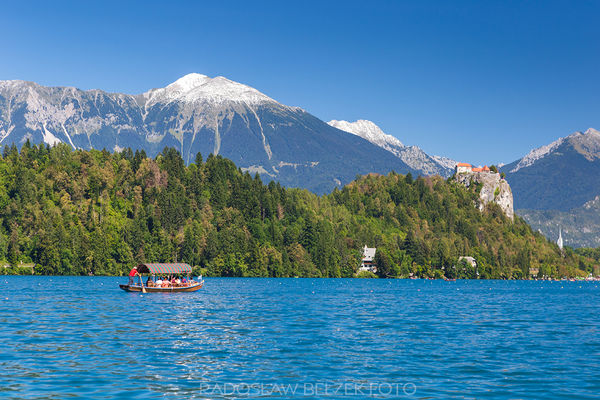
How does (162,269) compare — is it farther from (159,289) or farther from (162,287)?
(159,289)

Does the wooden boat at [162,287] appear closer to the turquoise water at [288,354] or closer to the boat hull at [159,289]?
the boat hull at [159,289]

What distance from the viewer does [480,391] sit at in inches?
1576

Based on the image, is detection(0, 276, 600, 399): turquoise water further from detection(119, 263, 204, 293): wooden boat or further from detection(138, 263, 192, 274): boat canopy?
detection(138, 263, 192, 274): boat canopy

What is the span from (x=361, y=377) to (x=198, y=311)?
50.7m

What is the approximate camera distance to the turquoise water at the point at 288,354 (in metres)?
40.0

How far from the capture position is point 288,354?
52.9 metres

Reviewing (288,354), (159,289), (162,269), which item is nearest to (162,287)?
(159,289)

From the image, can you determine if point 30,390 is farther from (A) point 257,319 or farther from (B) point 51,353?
(A) point 257,319

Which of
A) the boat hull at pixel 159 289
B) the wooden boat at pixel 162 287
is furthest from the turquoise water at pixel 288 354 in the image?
the wooden boat at pixel 162 287

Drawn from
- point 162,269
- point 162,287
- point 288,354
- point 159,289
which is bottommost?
point 288,354

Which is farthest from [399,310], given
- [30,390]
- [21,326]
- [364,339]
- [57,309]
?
[30,390]

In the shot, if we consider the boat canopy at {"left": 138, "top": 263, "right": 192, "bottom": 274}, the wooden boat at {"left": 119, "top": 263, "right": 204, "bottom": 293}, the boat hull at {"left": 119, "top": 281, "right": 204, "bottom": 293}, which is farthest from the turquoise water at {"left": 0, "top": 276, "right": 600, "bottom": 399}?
the boat canopy at {"left": 138, "top": 263, "right": 192, "bottom": 274}

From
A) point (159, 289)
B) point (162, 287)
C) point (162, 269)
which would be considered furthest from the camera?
point (162, 269)

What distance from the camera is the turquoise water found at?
4000 cm
